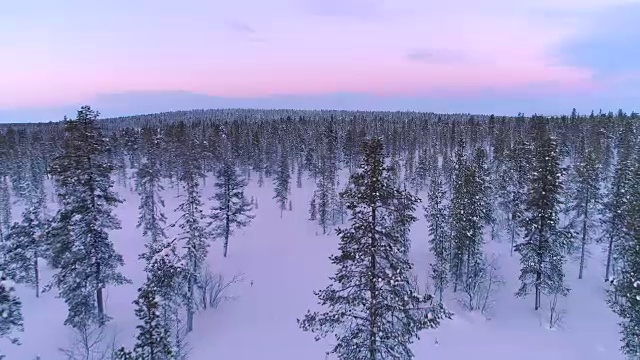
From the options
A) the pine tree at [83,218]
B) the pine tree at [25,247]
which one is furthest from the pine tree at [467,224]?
the pine tree at [25,247]

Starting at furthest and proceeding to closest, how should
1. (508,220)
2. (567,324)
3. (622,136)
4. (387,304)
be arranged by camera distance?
1. (622,136)
2. (508,220)
3. (567,324)
4. (387,304)

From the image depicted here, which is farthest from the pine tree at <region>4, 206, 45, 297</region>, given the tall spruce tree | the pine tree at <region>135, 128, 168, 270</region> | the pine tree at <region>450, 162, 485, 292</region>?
the tall spruce tree

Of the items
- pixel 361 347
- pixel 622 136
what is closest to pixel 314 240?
pixel 361 347

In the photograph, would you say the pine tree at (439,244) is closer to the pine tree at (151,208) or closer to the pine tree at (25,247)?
the pine tree at (151,208)

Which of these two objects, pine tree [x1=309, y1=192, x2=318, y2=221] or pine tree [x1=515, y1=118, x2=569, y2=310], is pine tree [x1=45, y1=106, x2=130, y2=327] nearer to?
pine tree [x1=515, y1=118, x2=569, y2=310]

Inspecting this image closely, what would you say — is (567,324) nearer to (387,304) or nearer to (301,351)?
(301,351)
